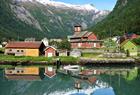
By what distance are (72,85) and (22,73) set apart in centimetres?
1810

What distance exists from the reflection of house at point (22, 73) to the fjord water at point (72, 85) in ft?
5.25

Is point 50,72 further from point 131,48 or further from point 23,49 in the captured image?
point 131,48

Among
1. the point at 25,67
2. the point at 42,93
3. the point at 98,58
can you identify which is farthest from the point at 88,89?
the point at 98,58

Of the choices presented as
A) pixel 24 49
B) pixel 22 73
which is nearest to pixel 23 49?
pixel 24 49

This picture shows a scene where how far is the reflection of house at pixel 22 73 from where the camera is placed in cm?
6857

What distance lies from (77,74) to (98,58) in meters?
22.0

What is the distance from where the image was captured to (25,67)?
84688 mm

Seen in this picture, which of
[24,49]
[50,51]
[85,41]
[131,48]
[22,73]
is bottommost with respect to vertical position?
[22,73]

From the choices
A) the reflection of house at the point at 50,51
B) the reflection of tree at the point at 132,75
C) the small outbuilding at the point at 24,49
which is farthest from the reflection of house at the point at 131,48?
the reflection of tree at the point at 132,75

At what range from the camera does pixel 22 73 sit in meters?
74.2

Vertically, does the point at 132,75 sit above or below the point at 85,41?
below

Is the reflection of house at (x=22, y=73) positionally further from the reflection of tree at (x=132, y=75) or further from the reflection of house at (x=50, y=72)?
the reflection of tree at (x=132, y=75)

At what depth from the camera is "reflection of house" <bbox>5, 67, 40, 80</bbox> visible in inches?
2700

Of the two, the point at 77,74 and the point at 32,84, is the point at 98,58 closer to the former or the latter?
the point at 77,74
